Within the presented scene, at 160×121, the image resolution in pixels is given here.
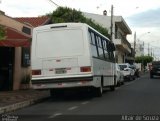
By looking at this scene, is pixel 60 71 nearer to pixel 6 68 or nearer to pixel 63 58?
pixel 63 58

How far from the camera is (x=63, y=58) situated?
20.3 meters

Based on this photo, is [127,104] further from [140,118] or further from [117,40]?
[117,40]

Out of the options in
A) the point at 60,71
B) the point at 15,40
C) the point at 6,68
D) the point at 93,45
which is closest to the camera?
the point at 60,71

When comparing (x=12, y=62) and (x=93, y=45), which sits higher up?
(x=93, y=45)

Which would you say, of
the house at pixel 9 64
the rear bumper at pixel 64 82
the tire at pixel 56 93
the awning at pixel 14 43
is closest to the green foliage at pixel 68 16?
the house at pixel 9 64

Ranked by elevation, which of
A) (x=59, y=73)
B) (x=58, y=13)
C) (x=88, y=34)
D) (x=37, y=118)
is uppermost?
(x=58, y=13)

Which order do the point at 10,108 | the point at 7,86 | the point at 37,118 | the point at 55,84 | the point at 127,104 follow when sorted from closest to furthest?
1. the point at 37,118
2. the point at 10,108
3. the point at 127,104
4. the point at 55,84
5. the point at 7,86

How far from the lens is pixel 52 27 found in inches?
818

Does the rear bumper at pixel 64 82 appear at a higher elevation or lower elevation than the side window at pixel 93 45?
lower

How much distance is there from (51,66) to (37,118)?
6248 millimetres

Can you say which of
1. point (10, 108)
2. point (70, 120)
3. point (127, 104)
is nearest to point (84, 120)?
point (70, 120)

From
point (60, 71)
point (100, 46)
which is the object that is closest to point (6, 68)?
point (100, 46)

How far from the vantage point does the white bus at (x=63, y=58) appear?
2006cm

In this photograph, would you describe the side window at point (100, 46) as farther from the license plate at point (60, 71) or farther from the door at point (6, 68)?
the door at point (6, 68)
